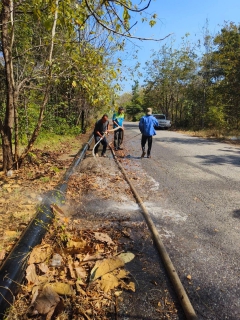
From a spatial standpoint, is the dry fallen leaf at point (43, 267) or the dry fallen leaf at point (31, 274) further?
the dry fallen leaf at point (43, 267)

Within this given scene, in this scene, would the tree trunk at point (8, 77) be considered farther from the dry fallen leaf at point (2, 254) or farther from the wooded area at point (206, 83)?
the wooded area at point (206, 83)

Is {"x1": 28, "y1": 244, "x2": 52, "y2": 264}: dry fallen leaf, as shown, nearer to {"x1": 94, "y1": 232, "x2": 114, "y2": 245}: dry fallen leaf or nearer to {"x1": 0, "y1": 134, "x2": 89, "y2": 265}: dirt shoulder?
{"x1": 0, "y1": 134, "x2": 89, "y2": 265}: dirt shoulder

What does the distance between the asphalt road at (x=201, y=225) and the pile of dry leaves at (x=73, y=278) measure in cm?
67

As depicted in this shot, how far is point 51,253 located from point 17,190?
2.57 meters

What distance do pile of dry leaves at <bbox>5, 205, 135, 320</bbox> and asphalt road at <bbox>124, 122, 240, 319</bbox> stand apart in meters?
0.67

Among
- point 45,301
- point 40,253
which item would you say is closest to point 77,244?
point 40,253

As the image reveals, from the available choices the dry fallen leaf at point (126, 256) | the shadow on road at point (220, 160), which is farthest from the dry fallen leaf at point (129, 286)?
the shadow on road at point (220, 160)

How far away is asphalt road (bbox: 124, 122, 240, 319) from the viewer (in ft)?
7.78

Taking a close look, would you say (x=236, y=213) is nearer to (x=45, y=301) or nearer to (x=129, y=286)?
(x=129, y=286)

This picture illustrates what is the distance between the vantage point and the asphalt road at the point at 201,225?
93.4 inches

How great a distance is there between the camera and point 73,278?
252 cm

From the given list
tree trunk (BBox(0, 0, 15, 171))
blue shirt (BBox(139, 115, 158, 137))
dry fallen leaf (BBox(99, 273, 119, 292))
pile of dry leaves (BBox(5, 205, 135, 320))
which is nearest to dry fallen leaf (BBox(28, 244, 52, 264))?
pile of dry leaves (BBox(5, 205, 135, 320))

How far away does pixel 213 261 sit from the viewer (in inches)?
113

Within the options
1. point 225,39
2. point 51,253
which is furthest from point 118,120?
point 225,39
